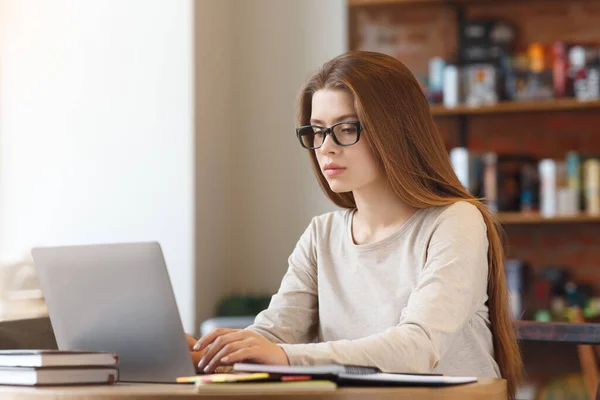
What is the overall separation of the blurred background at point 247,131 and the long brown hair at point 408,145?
195 cm

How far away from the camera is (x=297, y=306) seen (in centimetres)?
188

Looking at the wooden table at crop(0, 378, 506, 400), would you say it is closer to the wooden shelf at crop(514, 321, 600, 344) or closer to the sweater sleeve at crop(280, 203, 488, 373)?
the sweater sleeve at crop(280, 203, 488, 373)

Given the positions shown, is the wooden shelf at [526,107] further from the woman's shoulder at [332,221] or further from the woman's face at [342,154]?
the woman's face at [342,154]

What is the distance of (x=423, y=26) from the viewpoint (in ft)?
14.0

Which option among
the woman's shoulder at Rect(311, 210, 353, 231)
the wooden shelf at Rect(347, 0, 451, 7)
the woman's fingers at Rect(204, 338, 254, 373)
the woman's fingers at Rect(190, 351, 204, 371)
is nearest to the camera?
the woman's fingers at Rect(204, 338, 254, 373)

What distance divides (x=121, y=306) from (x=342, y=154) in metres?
0.52

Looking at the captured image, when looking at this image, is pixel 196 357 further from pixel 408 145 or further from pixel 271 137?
pixel 271 137

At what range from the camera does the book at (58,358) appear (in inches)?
48.4

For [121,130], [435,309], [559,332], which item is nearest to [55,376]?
[435,309]

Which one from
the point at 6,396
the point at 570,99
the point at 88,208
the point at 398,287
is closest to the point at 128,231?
the point at 88,208

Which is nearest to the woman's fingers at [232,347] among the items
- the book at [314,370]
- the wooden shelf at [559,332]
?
the book at [314,370]

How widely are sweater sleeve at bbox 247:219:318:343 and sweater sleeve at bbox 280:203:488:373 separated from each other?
1.03 ft

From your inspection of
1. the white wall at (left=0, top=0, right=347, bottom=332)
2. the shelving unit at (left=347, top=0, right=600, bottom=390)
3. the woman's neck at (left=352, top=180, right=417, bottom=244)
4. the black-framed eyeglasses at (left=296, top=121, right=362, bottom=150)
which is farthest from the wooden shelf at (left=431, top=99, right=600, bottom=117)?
the black-framed eyeglasses at (left=296, top=121, right=362, bottom=150)

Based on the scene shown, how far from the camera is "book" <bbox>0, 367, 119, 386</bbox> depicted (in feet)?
4.03
